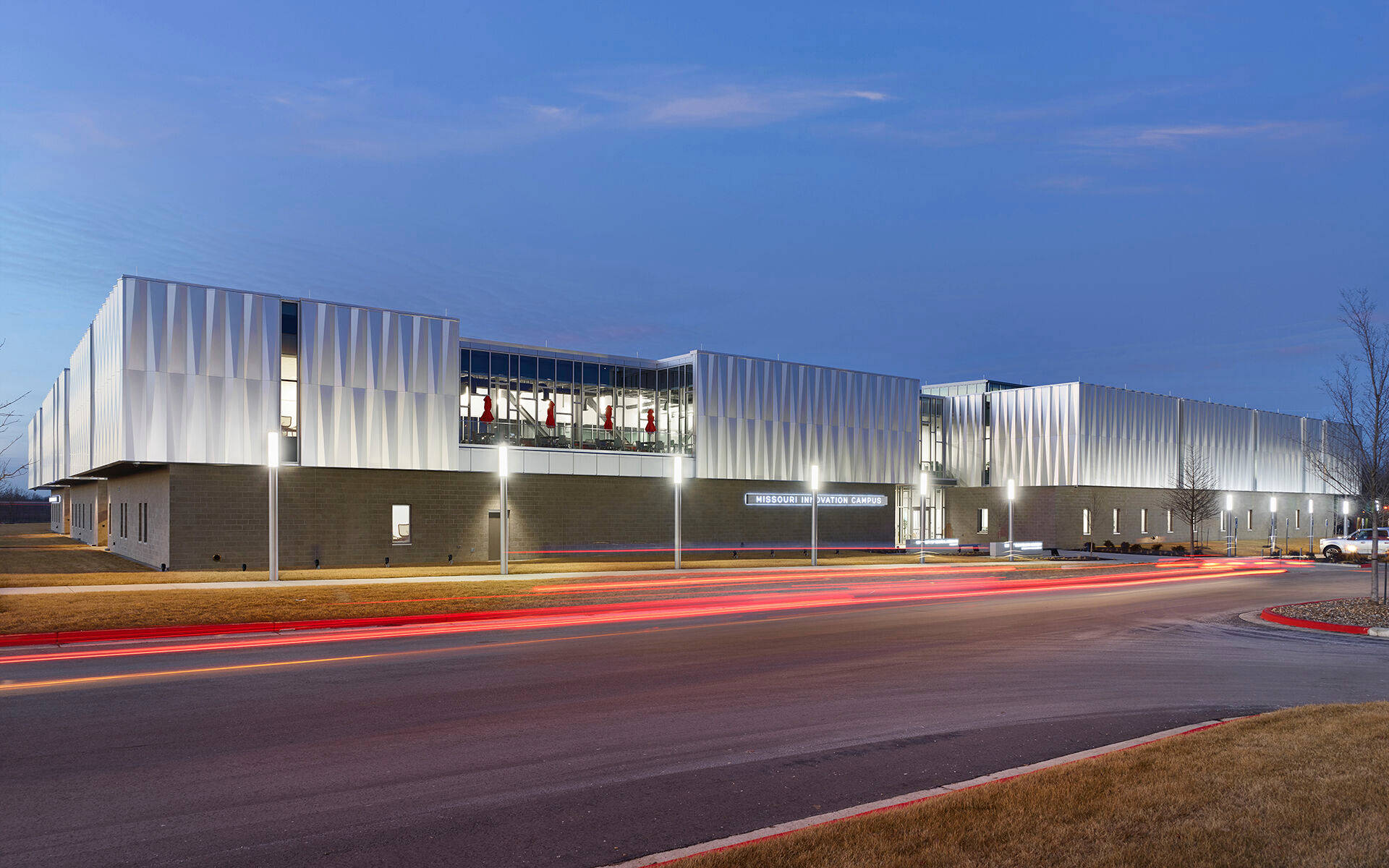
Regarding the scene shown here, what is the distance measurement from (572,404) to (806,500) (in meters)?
13.4

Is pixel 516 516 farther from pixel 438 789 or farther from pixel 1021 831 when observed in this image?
pixel 1021 831

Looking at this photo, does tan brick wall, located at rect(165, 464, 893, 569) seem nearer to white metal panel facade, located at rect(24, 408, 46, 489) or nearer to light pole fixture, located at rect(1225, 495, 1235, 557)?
light pole fixture, located at rect(1225, 495, 1235, 557)

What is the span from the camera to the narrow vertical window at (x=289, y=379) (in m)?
31.0

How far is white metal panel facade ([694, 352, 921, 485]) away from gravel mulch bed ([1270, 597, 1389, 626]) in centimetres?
2457

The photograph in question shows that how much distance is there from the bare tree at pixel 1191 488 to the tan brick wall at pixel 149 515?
173 ft

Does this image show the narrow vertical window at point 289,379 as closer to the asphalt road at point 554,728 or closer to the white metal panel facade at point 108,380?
the white metal panel facade at point 108,380

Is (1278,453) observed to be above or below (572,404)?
below

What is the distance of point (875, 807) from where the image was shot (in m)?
6.57

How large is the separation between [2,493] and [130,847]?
176 metres

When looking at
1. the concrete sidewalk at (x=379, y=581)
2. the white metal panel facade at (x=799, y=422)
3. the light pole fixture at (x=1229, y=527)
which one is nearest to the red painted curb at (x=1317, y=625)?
the concrete sidewalk at (x=379, y=581)

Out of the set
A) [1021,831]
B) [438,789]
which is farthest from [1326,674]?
[438,789]

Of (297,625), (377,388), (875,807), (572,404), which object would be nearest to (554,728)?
(875,807)

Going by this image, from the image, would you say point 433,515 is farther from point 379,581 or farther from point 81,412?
A: point 81,412

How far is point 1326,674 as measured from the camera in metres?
13.0
